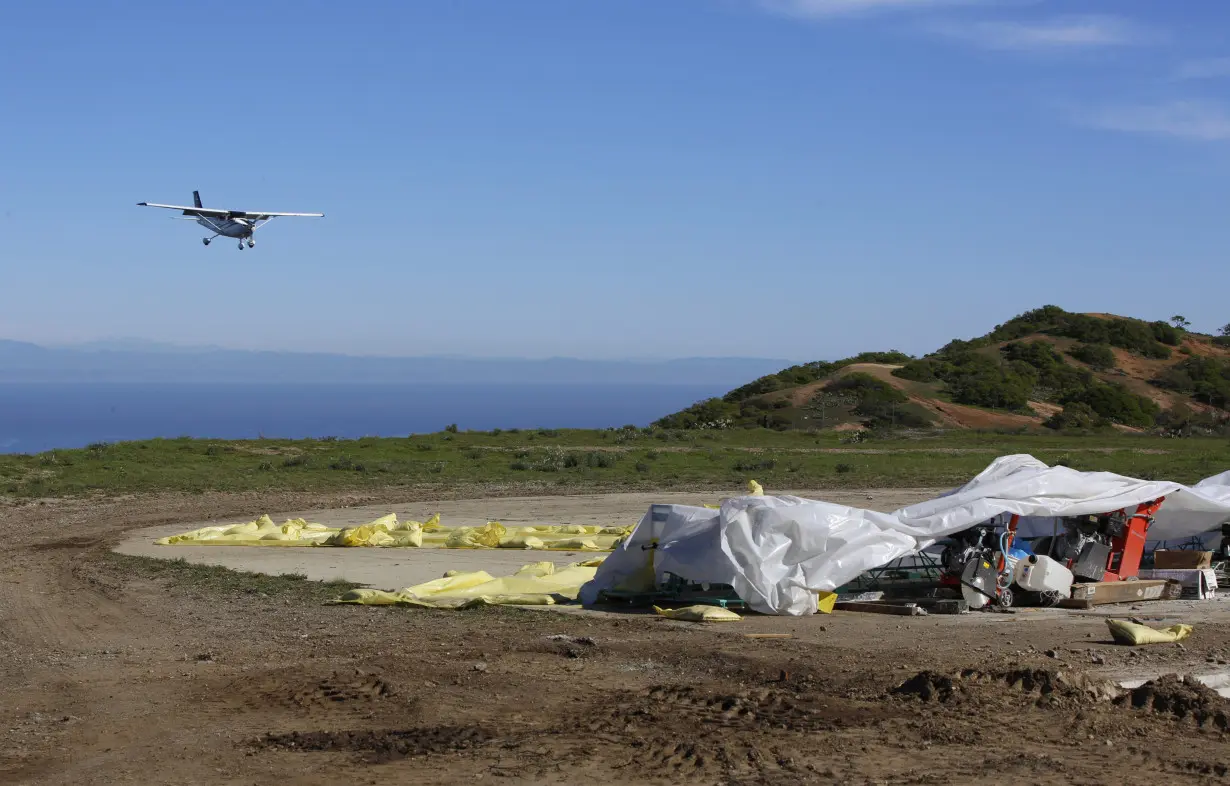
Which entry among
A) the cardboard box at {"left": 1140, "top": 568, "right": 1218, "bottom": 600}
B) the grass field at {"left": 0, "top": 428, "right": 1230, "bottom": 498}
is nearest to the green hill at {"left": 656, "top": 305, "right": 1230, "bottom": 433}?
the grass field at {"left": 0, "top": 428, "right": 1230, "bottom": 498}

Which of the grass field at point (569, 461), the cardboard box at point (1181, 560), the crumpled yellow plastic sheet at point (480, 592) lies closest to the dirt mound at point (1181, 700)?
the cardboard box at point (1181, 560)

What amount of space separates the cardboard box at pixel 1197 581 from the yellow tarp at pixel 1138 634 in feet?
10.4

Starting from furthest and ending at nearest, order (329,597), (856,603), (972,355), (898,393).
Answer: (972,355) → (898,393) → (329,597) → (856,603)

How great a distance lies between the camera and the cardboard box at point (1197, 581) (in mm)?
14539

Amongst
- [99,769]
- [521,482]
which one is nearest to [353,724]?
[99,769]

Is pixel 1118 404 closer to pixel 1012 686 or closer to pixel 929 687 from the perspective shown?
pixel 1012 686

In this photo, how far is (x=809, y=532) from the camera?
1333 cm

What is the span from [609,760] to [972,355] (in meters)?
68.5

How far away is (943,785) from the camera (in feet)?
24.1

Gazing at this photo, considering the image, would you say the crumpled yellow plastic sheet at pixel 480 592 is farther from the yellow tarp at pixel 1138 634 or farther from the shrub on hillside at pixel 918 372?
the shrub on hillside at pixel 918 372

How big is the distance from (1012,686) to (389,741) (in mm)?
4471

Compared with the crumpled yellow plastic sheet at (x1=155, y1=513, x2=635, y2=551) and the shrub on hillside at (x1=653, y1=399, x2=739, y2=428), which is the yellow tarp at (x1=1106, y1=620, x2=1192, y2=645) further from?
the shrub on hillside at (x1=653, y1=399, x2=739, y2=428)

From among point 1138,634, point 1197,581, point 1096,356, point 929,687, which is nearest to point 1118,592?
point 1197,581

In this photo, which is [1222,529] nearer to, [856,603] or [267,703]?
[856,603]
